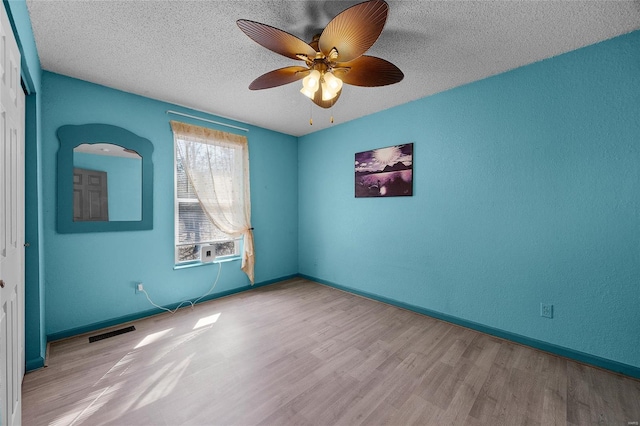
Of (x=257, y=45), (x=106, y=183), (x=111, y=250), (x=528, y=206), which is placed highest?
(x=257, y=45)

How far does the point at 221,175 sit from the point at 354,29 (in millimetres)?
2760

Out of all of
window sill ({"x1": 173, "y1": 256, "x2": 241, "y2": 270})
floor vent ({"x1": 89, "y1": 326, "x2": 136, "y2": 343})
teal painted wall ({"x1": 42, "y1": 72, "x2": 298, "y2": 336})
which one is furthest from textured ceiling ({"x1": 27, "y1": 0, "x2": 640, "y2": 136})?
floor vent ({"x1": 89, "y1": 326, "x2": 136, "y2": 343})

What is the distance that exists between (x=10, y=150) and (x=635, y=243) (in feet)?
13.3

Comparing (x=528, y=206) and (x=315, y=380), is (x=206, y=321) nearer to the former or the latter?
(x=315, y=380)

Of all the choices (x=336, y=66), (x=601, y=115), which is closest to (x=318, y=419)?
(x=336, y=66)

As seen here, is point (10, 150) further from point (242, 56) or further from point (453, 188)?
point (453, 188)

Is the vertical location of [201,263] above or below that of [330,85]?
below

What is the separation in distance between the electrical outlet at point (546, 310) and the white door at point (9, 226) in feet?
11.6

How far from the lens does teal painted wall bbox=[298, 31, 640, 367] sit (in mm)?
1999

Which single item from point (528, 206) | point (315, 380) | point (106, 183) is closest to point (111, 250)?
point (106, 183)

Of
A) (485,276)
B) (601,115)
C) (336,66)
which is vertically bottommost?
(485,276)

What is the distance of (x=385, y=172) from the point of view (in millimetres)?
3477

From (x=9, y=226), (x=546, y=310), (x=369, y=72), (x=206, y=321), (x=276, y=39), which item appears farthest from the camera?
(x=206, y=321)

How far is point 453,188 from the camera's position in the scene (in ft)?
9.44
